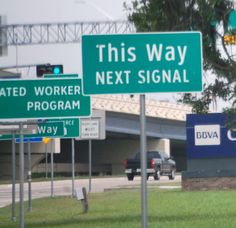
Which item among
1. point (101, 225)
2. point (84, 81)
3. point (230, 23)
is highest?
point (230, 23)

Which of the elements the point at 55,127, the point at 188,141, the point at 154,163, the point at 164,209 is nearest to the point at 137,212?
the point at 164,209

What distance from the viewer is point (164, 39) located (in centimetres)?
935

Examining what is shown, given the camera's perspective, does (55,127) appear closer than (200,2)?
No

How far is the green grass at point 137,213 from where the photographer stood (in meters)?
18.2

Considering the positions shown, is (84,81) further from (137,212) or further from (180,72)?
(137,212)

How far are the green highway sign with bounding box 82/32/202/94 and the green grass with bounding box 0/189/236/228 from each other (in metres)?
8.05

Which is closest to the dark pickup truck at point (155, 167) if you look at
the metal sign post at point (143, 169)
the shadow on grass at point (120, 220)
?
the shadow on grass at point (120, 220)

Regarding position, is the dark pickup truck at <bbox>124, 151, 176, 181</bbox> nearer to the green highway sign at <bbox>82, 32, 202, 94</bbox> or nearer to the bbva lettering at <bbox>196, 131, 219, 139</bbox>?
the bbva lettering at <bbox>196, 131, 219, 139</bbox>

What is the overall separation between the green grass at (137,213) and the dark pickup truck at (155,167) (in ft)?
90.5

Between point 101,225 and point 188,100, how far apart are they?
3204mm

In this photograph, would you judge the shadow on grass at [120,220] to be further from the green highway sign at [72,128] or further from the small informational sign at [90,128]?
the small informational sign at [90,128]

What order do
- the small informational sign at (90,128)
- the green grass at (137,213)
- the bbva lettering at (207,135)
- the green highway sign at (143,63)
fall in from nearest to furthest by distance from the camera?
the green highway sign at (143,63), the green grass at (137,213), the bbva lettering at (207,135), the small informational sign at (90,128)

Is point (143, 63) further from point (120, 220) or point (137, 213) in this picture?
point (137, 213)

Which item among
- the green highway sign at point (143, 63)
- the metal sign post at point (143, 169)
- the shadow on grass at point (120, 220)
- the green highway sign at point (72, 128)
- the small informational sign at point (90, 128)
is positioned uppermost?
the small informational sign at point (90, 128)
